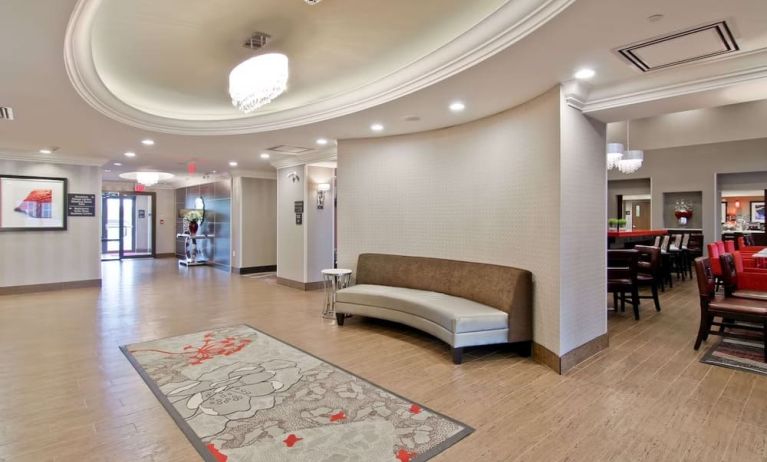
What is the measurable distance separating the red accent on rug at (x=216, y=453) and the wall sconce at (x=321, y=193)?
574 cm

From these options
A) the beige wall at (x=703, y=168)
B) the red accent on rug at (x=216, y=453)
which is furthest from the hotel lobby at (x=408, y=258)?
the beige wall at (x=703, y=168)

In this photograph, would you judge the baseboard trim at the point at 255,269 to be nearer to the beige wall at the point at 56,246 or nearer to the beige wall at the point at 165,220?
the beige wall at the point at 56,246

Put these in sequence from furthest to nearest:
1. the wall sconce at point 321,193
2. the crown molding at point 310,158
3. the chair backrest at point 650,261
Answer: the wall sconce at point 321,193, the crown molding at point 310,158, the chair backrest at point 650,261

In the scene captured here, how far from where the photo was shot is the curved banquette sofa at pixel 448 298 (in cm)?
383

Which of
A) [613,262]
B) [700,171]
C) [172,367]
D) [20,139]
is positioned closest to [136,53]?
[172,367]

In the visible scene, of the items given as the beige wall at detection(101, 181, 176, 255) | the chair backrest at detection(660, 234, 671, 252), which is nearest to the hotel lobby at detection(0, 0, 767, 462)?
the chair backrest at detection(660, 234, 671, 252)

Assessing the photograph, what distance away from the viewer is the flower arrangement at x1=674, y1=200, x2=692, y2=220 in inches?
444

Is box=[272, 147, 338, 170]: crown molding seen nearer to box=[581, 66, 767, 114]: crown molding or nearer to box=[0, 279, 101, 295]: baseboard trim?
box=[581, 66, 767, 114]: crown molding

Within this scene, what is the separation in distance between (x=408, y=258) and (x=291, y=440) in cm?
316

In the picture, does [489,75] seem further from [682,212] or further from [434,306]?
[682,212]

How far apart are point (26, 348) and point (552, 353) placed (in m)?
5.34

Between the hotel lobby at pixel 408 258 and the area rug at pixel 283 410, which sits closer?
the area rug at pixel 283 410

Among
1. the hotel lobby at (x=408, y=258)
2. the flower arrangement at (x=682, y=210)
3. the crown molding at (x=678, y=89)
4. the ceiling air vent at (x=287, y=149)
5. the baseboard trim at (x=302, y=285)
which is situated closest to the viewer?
the hotel lobby at (x=408, y=258)

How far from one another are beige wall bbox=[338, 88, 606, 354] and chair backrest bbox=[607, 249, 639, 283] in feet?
4.99
